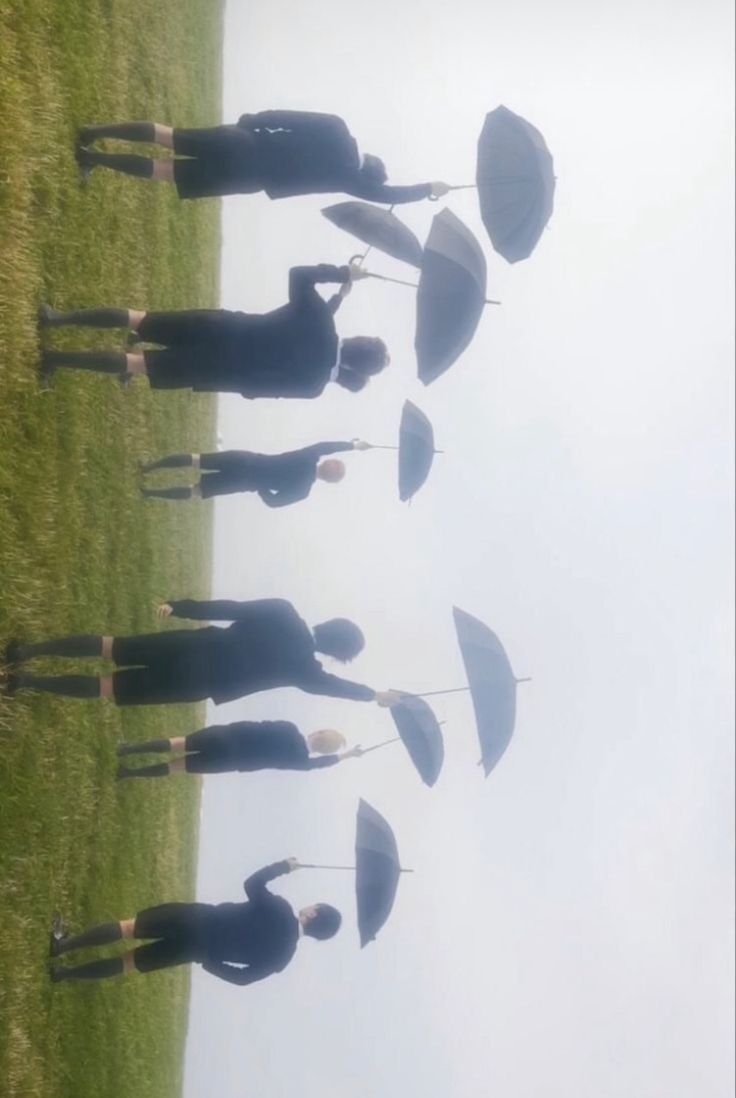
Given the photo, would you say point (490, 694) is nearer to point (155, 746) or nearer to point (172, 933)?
point (155, 746)

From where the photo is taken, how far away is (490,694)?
7.02 metres

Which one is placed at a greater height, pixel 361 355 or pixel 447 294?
pixel 447 294

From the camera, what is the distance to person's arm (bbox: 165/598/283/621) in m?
5.16

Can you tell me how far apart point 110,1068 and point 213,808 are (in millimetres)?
5207

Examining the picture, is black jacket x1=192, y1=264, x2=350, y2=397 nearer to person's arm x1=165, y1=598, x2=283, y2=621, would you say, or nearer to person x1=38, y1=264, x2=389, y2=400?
person x1=38, y1=264, x2=389, y2=400

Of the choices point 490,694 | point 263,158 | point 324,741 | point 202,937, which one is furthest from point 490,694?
point 263,158

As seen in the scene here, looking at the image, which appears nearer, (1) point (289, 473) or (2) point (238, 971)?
(2) point (238, 971)

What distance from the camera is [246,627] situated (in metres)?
5.09

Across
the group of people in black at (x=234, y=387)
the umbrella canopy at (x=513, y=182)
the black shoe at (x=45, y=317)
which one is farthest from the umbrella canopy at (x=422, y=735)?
the black shoe at (x=45, y=317)

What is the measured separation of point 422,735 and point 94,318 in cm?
346

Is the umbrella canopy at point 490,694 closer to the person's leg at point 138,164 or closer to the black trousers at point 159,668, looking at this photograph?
the black trousers at point 159,668

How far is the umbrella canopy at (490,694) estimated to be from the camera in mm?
7023

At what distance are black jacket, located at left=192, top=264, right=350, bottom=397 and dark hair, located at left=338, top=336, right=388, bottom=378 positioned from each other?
4.6 inches

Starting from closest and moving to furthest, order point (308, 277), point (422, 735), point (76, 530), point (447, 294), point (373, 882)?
point (308, 277) < point (76, 530) < point (447, 294) < point (373, 882) < point (422, 735)
